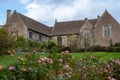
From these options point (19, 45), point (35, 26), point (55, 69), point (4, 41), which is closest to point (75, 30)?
point (35, 26)

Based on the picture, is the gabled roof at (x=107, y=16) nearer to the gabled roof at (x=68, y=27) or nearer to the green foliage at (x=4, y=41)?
the gabled roof at (x=68, y=27)

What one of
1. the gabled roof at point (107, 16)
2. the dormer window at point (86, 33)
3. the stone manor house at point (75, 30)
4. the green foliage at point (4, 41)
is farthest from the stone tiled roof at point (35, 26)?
the green foliage at point (4, 41)

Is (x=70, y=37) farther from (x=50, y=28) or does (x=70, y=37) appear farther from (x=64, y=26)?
(x=50, y=28)

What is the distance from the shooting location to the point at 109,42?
55.0 metres

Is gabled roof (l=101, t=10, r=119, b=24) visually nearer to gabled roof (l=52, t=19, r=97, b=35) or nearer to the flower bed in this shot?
gabled roof (l=52, t=19, r=97, b=35)

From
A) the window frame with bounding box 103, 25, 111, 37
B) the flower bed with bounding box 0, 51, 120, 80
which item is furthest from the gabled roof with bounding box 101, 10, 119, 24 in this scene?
the flower bed with bounding box 0, 51, 120, 80

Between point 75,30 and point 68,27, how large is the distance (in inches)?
115

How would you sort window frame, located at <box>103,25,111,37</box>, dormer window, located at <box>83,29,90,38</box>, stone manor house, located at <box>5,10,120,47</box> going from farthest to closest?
dormer window, located at <box>83,29,90,38</box> < window frame, located at <box>103,25,111,37</box> < stone manor house, located at <box>5,10,120,47</box>

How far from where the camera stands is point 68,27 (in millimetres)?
61906

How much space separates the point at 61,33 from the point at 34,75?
2142 inches

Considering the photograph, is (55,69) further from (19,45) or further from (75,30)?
(75,30)

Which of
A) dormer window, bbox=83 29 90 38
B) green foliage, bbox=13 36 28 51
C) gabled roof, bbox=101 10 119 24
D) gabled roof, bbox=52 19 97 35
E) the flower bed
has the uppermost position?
gabled roof, bbox=101 10 119 24

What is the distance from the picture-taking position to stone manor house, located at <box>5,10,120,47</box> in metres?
55.5

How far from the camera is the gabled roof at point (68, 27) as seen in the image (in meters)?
59.7
